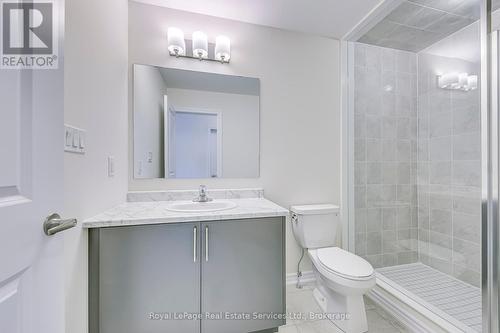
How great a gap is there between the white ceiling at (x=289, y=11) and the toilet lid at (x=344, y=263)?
6.46ft

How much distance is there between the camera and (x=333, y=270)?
1.45m

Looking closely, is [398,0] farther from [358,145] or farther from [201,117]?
[201,117]

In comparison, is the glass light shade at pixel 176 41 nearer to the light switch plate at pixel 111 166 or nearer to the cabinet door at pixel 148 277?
the light switch plate at pixel 111 166

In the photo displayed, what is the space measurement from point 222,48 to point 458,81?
2.05 meters

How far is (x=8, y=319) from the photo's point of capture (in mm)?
514

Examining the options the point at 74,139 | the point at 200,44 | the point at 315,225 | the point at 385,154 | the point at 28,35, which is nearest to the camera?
the point at 28,35

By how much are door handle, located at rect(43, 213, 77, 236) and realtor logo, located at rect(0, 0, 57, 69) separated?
403 mm

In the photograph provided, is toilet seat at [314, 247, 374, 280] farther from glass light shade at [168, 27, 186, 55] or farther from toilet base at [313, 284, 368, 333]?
glass light shade at [168, 27, 186, 55]

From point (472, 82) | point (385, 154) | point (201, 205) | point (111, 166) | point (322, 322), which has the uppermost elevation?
point (472, 82)

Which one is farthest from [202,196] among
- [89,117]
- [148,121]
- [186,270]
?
[89,117]

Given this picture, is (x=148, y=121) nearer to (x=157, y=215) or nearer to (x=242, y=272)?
(x=157, y=215)

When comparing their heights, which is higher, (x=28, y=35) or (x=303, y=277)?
(x=28, y=35)

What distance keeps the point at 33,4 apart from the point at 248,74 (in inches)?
60.6

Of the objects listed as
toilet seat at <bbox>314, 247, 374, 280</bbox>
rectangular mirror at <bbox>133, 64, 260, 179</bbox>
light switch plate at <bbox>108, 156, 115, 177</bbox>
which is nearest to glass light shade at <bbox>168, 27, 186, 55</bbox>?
rectangular mirror at <bbox>133, 64, 260, 179</bbox>
